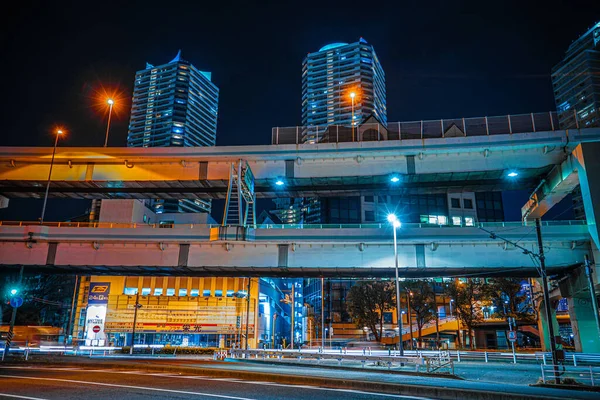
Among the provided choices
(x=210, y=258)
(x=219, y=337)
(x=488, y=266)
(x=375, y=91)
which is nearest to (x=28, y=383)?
(x=210, y=258)

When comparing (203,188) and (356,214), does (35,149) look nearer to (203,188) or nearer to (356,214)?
(203,188)

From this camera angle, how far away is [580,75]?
5758 inches

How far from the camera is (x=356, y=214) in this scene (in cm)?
8544

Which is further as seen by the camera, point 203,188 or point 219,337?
point 219,337

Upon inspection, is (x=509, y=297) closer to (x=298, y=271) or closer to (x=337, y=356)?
(x=337, y=356)

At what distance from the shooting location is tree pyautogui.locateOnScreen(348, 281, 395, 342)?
61812mm

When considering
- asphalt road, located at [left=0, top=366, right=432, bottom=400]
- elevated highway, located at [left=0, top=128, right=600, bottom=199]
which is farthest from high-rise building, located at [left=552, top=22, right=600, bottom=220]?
asphalt road, located at [left=0, top=366, right=432, bottom=400]

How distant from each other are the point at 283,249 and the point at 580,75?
514ft

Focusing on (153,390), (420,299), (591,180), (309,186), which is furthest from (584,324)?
(153,390)

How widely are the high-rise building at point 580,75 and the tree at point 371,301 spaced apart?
10883 centimetres

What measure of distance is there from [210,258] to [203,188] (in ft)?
21.4

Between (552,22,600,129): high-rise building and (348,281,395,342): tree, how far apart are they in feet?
357

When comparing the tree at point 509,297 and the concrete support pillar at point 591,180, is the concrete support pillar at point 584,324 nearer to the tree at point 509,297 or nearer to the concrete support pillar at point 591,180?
the concrete support pillar at point 591,180

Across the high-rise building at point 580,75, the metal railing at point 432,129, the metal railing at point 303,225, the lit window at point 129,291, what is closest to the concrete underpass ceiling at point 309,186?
the metal railing at point 432,129
